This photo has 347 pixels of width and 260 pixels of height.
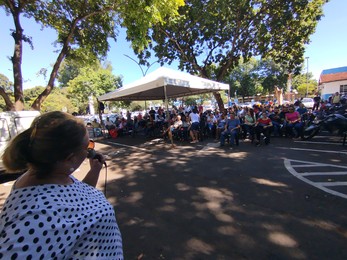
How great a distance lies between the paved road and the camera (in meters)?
2.83

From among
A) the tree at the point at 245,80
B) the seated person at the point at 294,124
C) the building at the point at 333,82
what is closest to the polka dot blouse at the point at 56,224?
the seated person at the point at 294,124

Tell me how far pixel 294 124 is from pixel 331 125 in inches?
60.6

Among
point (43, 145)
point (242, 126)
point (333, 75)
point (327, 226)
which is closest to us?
point (43, 145)

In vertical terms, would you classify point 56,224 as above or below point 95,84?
below

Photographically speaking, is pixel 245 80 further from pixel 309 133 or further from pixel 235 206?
pixel 235 206

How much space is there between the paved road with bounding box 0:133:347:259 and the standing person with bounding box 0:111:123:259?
6.62ft

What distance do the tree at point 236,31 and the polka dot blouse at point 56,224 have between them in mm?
13123

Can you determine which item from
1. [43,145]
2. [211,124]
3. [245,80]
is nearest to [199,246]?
[43,145]

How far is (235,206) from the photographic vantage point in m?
3.87

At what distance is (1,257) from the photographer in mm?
799

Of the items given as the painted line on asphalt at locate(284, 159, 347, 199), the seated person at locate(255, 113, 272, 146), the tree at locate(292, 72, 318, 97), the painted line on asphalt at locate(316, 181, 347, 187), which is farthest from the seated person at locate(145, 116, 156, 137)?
the tree at locate(292, 72, 318, 97)

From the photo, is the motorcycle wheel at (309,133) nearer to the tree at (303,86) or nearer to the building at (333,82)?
the building at (333,82)

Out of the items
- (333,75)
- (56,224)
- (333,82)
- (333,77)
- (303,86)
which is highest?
(333,75)

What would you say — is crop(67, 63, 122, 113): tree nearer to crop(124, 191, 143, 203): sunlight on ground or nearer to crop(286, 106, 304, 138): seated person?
crop(286, 106, 304, 138): seated person
